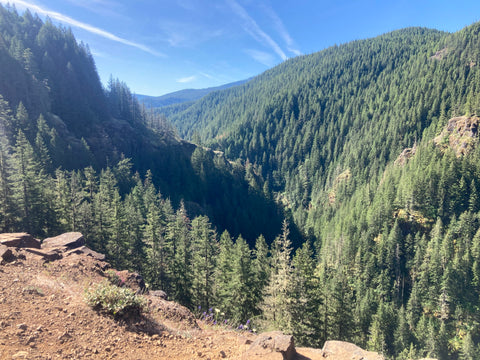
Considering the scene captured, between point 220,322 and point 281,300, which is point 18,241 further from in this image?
point 281,300

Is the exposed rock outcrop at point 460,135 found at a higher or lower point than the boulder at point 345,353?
higher

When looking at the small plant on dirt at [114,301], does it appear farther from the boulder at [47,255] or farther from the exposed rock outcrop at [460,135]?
the exposed rock outcrop at [460,135]

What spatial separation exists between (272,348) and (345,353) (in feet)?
10.3

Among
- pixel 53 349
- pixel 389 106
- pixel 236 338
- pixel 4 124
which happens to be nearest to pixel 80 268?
pixel 53 349

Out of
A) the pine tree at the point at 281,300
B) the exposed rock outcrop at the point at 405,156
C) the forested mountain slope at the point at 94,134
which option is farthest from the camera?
the exposed rock outcrop at the point at 405,156

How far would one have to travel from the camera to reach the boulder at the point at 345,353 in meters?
8.01

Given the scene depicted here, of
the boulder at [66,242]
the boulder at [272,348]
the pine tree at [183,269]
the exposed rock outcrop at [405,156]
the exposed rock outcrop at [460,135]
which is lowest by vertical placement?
the pine tree at [183,269]

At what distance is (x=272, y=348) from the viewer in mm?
7199

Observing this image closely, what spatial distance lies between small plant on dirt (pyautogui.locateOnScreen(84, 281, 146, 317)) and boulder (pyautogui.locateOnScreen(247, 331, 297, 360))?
3905 millimetres

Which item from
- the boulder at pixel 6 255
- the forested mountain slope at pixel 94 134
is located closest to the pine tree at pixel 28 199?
the boulder at pixel 6 255

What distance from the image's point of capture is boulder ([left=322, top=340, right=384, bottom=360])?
801 centimetres

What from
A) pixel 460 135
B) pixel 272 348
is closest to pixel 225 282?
pixel 272 348

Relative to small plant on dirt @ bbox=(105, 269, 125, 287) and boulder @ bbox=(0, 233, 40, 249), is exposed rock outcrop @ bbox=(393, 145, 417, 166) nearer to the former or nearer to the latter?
small plant on dirt @ bbox=(105, 269, 125, 287)

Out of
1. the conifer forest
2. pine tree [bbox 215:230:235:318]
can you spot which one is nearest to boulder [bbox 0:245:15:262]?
the conifer forest
